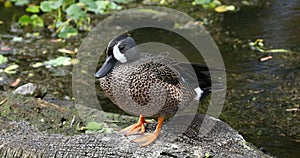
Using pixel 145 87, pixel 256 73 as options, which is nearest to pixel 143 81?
pixel 145 87

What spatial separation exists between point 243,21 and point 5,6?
11.1 ft

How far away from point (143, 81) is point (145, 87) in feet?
0.13

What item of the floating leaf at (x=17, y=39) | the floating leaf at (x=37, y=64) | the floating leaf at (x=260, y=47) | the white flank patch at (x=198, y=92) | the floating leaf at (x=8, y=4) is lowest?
the floating leaf at (x=8, y=4)

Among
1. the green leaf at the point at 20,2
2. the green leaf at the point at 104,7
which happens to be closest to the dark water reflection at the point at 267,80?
the green leaf at the point at 104,7

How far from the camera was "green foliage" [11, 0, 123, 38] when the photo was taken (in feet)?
22.8

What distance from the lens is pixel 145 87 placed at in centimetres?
349

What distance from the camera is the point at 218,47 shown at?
22.0 feet

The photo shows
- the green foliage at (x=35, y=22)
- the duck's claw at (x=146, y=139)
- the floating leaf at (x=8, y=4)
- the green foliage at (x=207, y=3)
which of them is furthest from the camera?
the floating leaf at (x=8, y=4)

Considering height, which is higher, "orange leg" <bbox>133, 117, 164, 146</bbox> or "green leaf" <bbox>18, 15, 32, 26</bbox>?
"orange leg" <bbox>133, 117, 164, 146</bbox>

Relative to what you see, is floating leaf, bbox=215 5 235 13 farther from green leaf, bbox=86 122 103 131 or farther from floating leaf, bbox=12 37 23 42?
green leaf, bbox=86 122 103 131

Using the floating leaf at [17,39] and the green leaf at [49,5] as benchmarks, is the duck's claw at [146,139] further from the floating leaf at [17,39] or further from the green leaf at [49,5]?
the green leaf at [49,5]

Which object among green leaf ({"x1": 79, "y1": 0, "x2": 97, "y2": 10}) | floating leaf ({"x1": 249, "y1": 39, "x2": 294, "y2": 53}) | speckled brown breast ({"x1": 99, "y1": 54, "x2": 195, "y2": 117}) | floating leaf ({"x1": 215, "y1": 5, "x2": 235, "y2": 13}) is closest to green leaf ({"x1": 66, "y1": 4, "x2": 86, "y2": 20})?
green leaf ({"x1": 79, "y1": 0, "x2": 97, "y2": 10})

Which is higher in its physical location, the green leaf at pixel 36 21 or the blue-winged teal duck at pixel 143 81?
the blue-winged teal duck at pixel 143 81

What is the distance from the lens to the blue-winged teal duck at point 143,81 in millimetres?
3469
